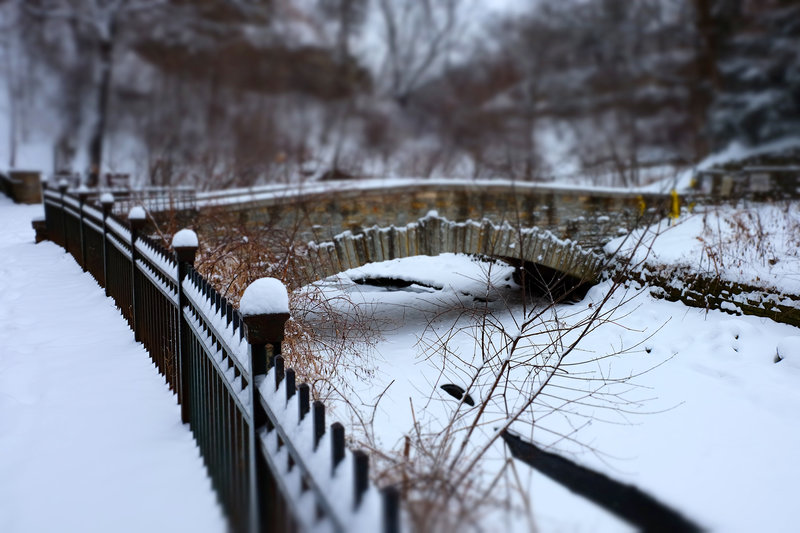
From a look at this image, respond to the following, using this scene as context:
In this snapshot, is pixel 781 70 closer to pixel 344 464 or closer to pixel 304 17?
pixel 304 17

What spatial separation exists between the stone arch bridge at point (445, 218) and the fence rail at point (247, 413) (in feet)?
14.5

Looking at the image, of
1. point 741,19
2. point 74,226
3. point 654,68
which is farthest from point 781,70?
point 74,226

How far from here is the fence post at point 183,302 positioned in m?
3.17

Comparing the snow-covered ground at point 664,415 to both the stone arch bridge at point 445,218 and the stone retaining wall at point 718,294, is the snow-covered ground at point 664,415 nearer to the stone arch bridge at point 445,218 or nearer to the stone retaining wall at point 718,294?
the stone retaining wall at point 718,294

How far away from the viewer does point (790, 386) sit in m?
6.29

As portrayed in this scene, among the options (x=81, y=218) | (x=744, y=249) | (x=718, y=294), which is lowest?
(x=718, y=294)

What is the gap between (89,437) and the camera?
10.3 ft

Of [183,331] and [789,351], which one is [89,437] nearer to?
[183,331]

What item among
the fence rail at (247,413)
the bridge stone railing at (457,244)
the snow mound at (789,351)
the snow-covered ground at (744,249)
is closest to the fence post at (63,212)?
the bridge stone railing at (457,244)

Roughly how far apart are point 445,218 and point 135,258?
20.1ft

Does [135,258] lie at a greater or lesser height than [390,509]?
greater

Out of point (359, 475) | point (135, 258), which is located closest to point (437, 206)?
point (135, 258)

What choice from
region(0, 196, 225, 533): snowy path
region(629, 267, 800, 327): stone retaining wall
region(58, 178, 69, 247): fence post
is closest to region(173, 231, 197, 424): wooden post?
region(0, 196, 225, 533): snowy path

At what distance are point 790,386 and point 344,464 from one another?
252 inches
